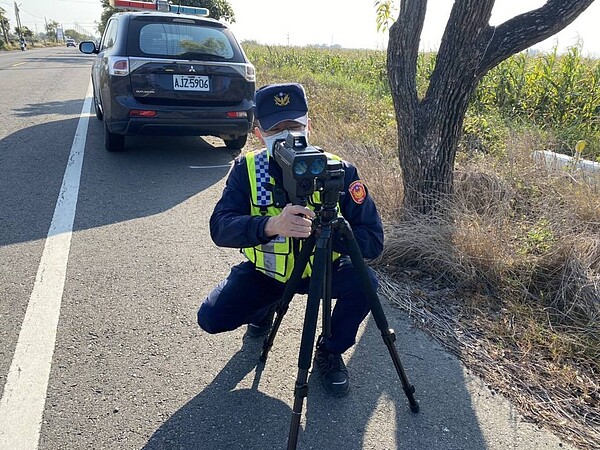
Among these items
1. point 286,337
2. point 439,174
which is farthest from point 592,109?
point 286,337

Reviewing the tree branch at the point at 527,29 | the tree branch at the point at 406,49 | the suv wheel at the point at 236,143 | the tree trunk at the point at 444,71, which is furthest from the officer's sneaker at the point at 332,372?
the suv wheel at the point at 236,143

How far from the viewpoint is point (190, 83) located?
5105mm

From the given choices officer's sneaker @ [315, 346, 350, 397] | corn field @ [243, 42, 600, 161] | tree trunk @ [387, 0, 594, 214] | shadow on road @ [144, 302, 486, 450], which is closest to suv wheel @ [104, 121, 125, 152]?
tree trunk @ [387, 0, 594, 214]

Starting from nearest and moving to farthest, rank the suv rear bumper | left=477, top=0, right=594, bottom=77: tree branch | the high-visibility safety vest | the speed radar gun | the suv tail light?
the speed radar gun, the high-visibility safety vest, left=477, top=0, right=594, bottom=77: tree branch, the suv tail light, the suv rear bumper

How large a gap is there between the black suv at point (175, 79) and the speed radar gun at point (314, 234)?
3714 mm

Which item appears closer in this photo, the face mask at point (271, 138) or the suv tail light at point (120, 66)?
the face mask at point (271, 138)

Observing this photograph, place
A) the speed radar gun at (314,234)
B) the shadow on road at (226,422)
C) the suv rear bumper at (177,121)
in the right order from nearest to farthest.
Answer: the speed radar gun at (314,234)
the shadow on road at (226,422)
the suv rear bumper at (177,121)

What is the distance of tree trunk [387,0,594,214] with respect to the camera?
3080 mm

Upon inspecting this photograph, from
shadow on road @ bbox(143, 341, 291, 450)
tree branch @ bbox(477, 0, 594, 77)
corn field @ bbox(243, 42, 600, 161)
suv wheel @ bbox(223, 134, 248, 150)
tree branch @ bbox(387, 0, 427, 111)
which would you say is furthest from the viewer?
suv wheel @ bbox(223, 134, 248, 150)

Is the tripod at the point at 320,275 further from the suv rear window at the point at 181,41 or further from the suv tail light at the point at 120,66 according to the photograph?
the suv rear window at the point at 181,41

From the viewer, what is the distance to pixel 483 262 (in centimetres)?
302

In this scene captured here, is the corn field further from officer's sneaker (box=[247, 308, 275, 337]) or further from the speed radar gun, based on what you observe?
the speed radar gun

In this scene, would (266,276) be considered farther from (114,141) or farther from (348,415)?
(114,141)

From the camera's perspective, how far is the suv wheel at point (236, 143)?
6.29 meters
